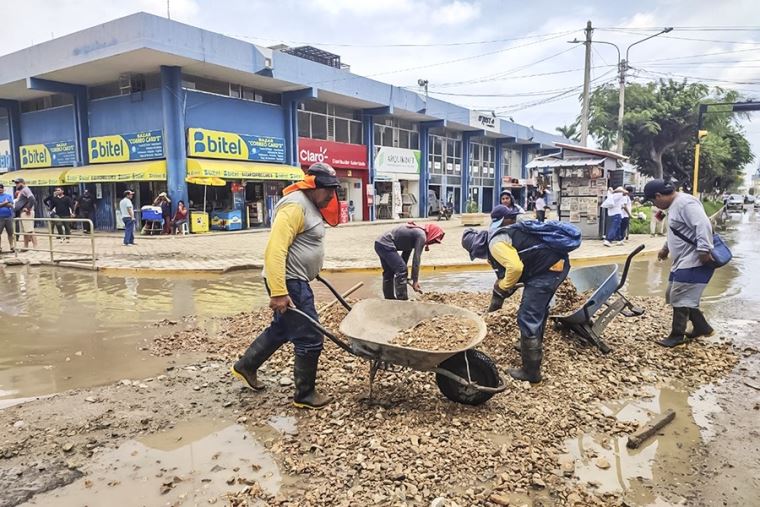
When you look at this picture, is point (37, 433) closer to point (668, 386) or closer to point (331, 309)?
point (331, 309)

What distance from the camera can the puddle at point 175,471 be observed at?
2.75m

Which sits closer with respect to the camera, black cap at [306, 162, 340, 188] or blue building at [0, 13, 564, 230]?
black cap at [306, 162, 340, 188]

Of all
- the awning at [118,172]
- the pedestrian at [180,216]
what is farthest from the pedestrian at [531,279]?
A: the awning at [118,172]

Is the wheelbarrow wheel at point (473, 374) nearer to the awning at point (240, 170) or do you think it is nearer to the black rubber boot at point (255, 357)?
the black rubber boot at point (255, 357)

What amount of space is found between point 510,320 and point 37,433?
4.03 meters

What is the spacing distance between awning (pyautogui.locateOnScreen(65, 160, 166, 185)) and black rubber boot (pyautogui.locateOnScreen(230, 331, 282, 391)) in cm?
1741

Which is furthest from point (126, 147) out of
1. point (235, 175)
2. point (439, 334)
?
point (439, 334)

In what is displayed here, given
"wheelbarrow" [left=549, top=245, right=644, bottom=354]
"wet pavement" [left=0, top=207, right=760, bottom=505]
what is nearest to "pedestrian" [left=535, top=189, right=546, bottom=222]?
"wet pavement" [left=0, top=207, right=760, bottom=505]

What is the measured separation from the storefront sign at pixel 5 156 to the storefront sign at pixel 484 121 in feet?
87.6

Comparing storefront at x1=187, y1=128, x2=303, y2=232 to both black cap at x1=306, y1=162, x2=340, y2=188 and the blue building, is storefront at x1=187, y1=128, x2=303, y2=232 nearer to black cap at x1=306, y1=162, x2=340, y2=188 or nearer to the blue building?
the blue building

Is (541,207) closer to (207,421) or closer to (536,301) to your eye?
(536,301)

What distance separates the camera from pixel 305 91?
23.6m

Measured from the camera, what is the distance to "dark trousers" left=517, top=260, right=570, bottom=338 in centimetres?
418

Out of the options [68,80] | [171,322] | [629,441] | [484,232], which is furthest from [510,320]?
[68,80]
